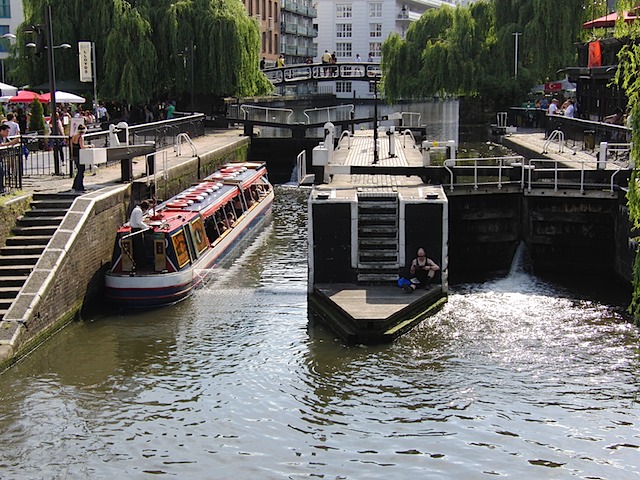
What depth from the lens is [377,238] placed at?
2039cm

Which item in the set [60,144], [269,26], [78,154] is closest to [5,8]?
[269,26]

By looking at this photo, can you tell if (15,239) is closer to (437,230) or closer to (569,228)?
(437,230)

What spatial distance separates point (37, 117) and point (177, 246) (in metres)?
12.2

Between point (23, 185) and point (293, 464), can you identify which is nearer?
point (293, 464)

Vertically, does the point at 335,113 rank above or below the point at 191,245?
above

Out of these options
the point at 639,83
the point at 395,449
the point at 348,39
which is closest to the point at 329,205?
the point at 395,449

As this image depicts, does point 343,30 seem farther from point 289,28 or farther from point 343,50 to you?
point 289,28

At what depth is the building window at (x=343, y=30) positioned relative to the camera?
94688 millimetres

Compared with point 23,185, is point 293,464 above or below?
below

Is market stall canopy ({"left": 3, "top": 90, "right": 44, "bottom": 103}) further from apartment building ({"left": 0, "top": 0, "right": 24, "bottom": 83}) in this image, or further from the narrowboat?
apartment building ({"left": 0, "top": 0, "right": 24, "bottom": 83})

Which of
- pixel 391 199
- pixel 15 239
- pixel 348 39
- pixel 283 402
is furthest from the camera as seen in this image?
pixel 348 39

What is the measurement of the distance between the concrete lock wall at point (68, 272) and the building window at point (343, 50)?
73.7 metres

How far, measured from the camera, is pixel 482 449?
42.4 ft

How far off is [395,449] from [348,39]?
85.2 meters
